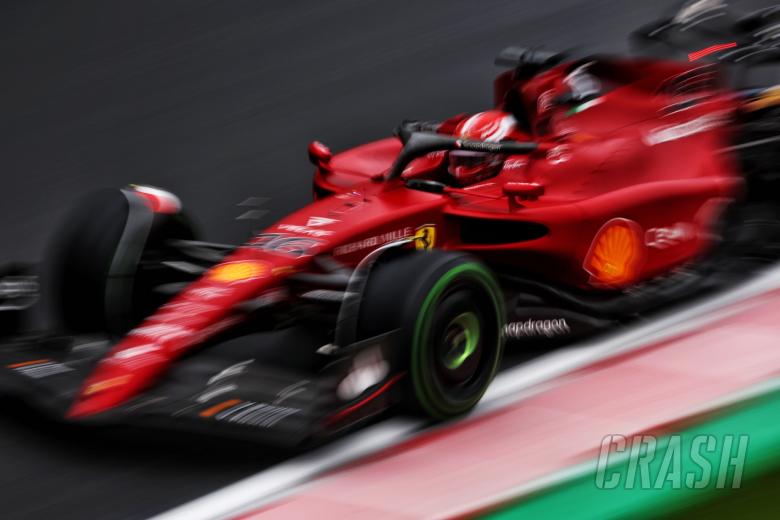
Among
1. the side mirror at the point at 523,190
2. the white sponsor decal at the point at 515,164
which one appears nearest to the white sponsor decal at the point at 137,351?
the side mirror at the point at 523,190

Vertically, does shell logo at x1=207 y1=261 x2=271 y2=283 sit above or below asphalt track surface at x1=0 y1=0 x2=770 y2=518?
below

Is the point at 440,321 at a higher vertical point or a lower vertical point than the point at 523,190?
lower

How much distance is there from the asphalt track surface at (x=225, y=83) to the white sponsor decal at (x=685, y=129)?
210 centimetres

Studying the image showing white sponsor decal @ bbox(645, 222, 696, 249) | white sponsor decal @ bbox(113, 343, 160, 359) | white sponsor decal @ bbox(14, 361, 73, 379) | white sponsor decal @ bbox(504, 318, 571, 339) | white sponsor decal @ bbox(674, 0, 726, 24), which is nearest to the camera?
white sponsor decal @ bbox(113, 343, 160, 359)

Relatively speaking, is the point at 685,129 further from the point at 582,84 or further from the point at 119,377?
the point at 119,377

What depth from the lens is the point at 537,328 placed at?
411cm

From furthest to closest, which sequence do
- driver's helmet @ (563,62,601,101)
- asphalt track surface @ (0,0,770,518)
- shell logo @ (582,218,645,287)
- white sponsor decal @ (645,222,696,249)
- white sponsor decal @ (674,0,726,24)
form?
asphalt track surface @ (0,0,770,518), white sponsor decal @ (674,0,726,24), driver's helmet @ (563,62,601,101), white sponsor decal @ (645,222,696,249), shell logo @ (582,218,645,287)

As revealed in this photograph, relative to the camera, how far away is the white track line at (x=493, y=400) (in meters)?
3.27

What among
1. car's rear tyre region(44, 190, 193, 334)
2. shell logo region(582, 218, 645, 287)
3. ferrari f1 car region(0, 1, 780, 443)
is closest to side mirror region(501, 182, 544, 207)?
ferrari f1 car region(0, 1, 780, 443)

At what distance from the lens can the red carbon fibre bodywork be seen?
11.9 feet

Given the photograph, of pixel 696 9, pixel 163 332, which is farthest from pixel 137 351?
pixel 696 9

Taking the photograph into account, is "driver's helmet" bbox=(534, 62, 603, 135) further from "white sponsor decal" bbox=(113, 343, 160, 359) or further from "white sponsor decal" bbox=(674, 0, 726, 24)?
"white sponsor decal" bbox=(113, 343, 160, 359)

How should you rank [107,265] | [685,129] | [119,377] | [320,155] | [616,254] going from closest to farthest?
[119,377] < [107,265] < [616,254] < [685,129] < [320,155]

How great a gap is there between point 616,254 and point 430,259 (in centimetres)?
105
